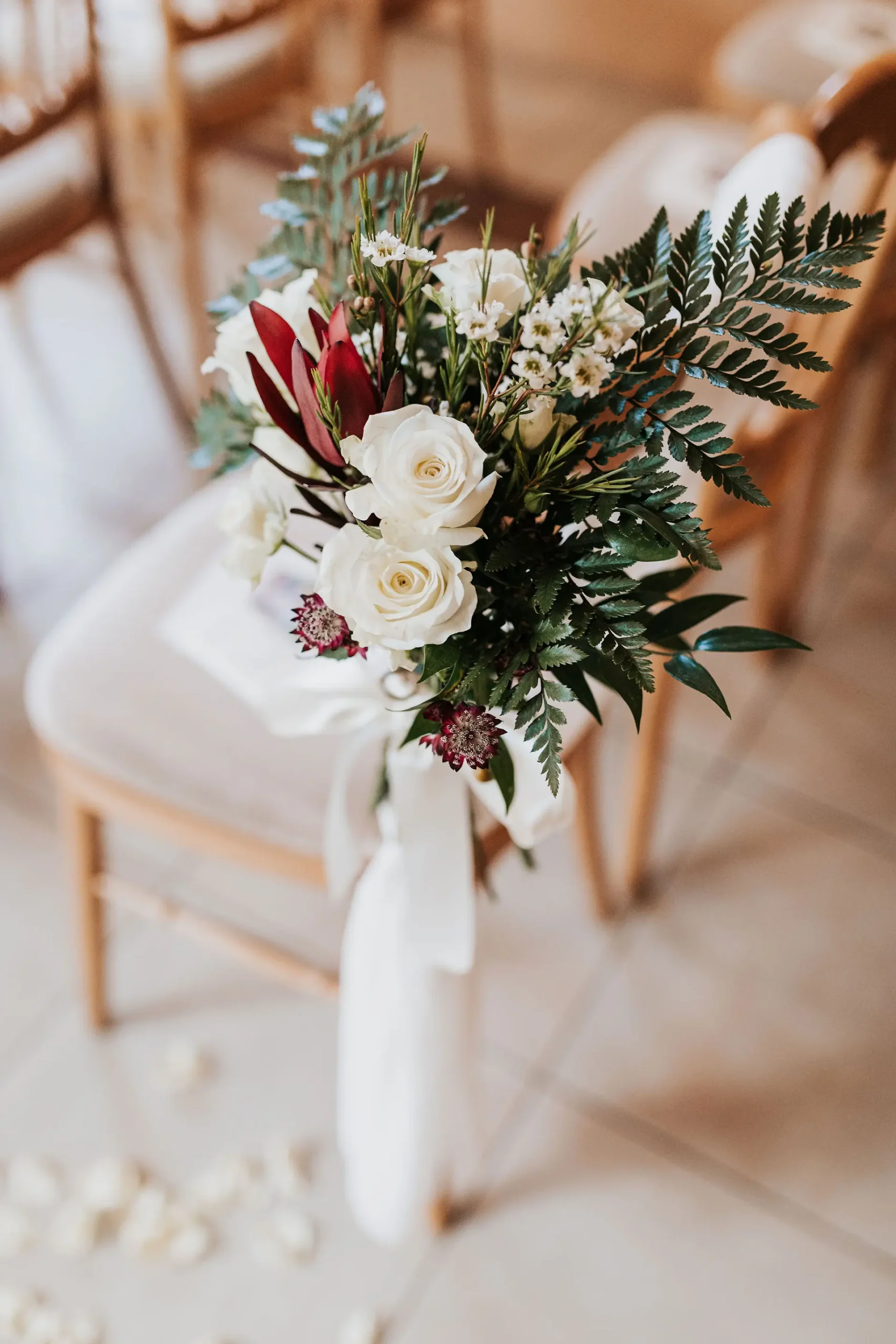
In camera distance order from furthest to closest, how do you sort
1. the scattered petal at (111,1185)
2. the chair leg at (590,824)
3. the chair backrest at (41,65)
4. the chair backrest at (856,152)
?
the chair backrest at (41,65)
the scattered petal at (111,1185)
the chair leg at (590,824)
the chair backrest at (856,152)

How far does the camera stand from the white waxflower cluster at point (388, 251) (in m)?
0.60

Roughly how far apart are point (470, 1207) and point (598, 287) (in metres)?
1.06

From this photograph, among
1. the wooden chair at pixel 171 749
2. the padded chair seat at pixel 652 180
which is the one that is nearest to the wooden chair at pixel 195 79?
the padded chair seat at pixel 652 180

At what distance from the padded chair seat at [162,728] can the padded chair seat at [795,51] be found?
1.48 meters

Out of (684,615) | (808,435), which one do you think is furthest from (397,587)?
(808,435)

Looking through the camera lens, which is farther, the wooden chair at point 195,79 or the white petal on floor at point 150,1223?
the wooden chair at point 195,79

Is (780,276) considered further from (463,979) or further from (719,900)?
(719,900)

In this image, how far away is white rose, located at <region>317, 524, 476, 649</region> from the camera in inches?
24.2

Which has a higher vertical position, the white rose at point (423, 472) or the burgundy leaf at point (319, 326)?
the burgundy leaf at point (319, 326)

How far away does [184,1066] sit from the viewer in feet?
4.60

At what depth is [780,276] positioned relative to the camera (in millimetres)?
653

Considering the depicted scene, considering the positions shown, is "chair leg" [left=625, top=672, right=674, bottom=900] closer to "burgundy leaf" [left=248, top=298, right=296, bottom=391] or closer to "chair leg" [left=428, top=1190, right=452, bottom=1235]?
"chair leg" [left=428, top=1190, right=452, bottom=1235]

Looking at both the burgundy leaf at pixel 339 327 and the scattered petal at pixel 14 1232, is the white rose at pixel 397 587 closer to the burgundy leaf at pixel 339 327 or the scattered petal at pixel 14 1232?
the burgundy leaf at pixel 339 327

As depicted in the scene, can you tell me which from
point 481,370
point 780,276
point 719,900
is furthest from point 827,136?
point 719,900
